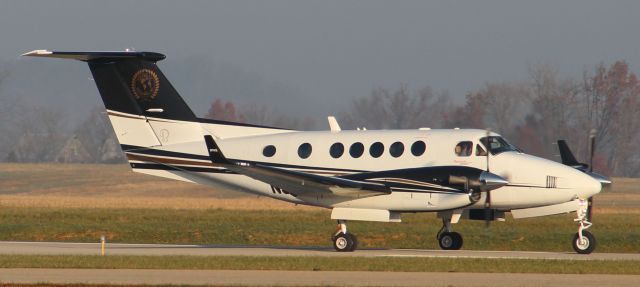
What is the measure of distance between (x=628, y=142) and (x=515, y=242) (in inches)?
1832

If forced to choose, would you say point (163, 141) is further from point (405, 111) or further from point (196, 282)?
point (405, 111)

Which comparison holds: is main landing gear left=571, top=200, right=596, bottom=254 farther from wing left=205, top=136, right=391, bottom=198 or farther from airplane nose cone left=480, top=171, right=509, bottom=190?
wing left=205, top=136, right=391, bottom=198

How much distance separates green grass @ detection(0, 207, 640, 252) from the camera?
111 ft

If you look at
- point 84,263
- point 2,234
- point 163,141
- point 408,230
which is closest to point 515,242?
point 408,230

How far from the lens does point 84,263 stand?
951 inches

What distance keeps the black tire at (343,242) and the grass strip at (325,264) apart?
7.89 feet

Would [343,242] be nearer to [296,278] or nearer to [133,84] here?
[296,278]

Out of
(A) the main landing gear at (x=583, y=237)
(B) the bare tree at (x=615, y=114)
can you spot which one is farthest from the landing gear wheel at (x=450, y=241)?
(B) the bare tree at (x=615, y=114)

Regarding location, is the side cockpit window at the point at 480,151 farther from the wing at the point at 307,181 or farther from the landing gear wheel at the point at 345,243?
the landing gear wheel at the point at 345,243

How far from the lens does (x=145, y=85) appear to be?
3116 cm

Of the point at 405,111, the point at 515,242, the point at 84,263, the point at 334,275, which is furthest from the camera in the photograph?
the point at 405,111

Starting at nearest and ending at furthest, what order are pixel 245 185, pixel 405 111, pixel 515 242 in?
1. pixel 245 185
2. pixel 515 242
3. pixel 405 111

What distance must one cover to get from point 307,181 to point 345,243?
201 centimetres

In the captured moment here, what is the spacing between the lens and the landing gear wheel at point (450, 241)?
30003 millimetres
